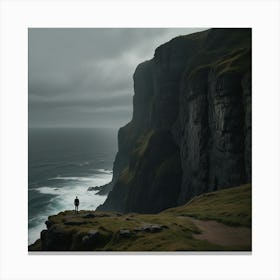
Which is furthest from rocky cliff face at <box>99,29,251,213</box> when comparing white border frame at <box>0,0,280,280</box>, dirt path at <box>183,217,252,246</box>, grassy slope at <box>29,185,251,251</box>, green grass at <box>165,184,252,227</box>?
dirt path at <box>183,217,252,246</box>
